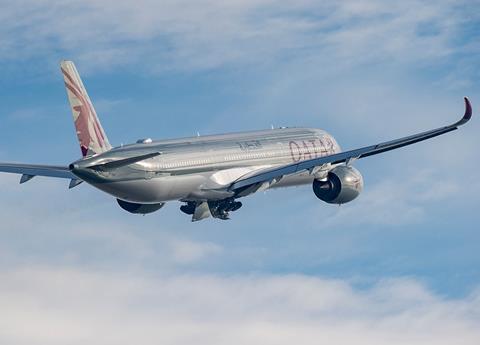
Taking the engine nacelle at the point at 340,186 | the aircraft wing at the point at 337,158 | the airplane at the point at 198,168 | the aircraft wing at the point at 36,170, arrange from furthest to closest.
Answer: the engine nacelle at the point at 340,186 < the aircraft wing at the point at 36,170 < the aircraft wing at the point at 337,158 < the airplane at the point at 198,168

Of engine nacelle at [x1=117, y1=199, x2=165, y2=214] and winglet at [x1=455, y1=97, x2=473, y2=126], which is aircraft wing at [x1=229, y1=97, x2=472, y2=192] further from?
engine nacelle at [x1=117, y1=199, x2=165, y2=214]

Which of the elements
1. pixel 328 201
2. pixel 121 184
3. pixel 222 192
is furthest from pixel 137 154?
pixel 328 201

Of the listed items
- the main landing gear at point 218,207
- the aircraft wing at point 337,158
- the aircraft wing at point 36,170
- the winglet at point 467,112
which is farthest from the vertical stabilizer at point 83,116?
the winglet at point 467,112

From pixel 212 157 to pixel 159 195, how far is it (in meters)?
5.29

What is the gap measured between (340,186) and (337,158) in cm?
389

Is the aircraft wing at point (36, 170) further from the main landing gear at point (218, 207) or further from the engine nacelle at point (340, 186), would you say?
the engine nacelle at point (340, 186)

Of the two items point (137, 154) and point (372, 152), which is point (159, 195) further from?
point (372, 152)

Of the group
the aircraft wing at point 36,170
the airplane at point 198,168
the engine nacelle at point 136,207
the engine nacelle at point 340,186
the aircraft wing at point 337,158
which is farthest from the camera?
the engine nacelle at point 340,186

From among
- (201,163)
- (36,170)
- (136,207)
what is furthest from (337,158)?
(36,170)

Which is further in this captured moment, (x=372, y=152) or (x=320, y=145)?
(x=320, y=145)

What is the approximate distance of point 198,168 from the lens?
9869 centimetres

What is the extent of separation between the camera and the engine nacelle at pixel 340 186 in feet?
336

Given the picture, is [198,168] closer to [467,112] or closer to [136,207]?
[136,207]

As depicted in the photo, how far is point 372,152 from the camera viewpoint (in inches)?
3915
